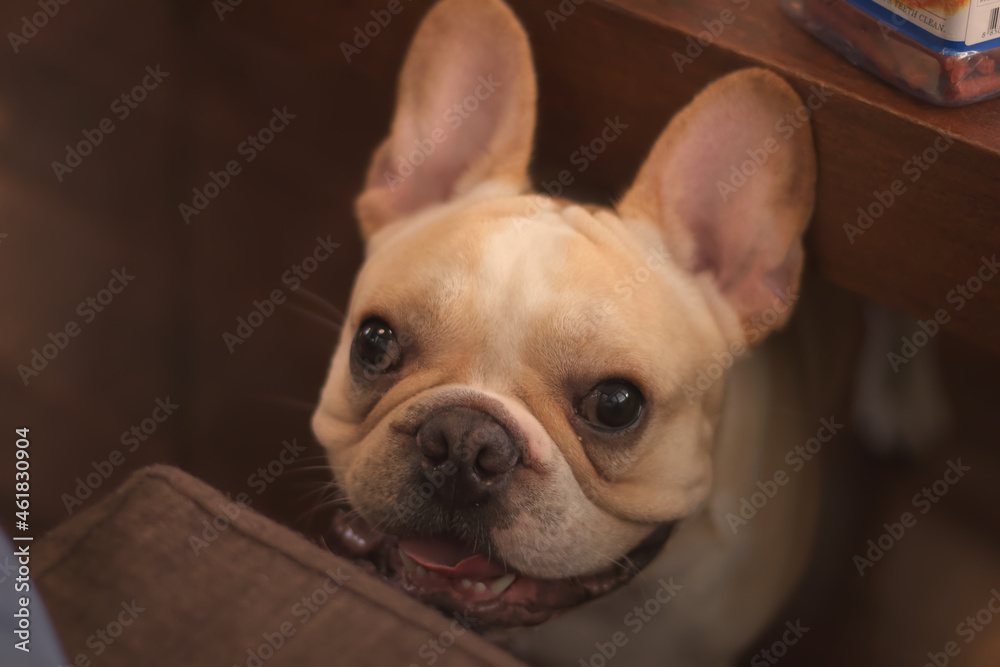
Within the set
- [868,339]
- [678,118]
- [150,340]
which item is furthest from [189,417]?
[868,339]

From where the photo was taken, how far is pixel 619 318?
2.38ft

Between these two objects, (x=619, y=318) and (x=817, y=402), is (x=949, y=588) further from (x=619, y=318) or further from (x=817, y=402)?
(x=619, y=318)

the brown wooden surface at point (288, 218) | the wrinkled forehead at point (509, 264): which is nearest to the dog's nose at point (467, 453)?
the wrinkled forehead at point (509, 264)

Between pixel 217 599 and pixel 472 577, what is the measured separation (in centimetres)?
28

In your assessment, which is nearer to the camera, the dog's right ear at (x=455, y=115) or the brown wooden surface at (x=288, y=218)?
the brown wooden surface at (x=288, y=218)

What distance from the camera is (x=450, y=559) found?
29.5 inches

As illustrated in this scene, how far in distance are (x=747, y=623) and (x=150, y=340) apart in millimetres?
847

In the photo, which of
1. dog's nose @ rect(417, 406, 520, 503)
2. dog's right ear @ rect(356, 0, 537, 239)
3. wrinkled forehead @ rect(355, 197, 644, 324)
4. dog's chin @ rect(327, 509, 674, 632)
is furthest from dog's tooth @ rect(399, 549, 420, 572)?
dog's right ear @ rect(356, 0, 537, 239)

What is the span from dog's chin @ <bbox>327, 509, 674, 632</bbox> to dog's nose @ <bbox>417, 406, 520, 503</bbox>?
0.07 meters

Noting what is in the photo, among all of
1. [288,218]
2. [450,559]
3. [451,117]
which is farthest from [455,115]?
[450,559]

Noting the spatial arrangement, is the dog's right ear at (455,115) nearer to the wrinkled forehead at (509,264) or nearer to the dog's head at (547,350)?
the dog's head at (547,350)

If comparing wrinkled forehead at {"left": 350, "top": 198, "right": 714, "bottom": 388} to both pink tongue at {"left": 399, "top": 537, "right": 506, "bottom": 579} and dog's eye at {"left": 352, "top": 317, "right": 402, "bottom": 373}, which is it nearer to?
dog's eye at {"left": 352, "top": 317, "right": 402, "bottom": 373}

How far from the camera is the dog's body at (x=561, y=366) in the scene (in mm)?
713

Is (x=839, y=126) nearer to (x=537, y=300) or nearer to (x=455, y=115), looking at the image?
(x=537, y=300)
